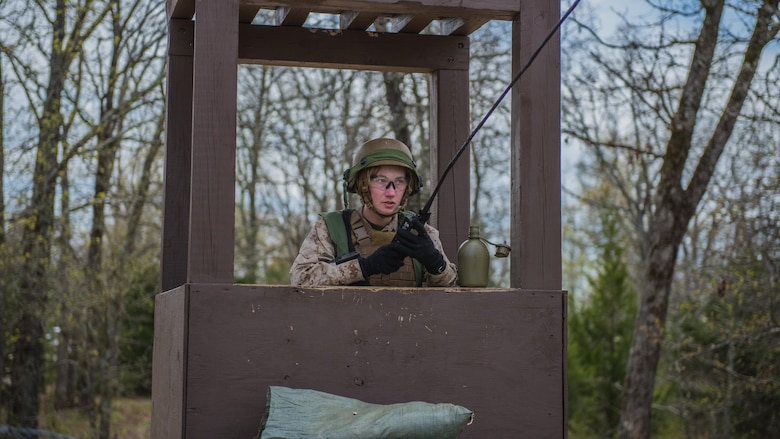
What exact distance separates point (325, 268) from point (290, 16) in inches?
59.2

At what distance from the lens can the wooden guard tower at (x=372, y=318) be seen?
3.57 metres

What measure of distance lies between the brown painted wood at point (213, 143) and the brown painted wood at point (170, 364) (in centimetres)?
17

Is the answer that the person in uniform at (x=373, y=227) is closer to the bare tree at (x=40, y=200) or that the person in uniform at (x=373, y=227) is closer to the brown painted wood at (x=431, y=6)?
the brown painted wood at (x=431, y=6)

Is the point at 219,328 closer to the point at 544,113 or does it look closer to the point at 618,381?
the point at 544,113

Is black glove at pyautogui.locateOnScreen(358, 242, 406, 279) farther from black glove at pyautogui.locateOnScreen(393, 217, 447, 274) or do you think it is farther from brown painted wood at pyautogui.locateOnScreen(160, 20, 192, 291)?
brown painted wood at pyautogui.locateOnScreen(160, 20, 192, 291)

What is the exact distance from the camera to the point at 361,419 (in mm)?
3230

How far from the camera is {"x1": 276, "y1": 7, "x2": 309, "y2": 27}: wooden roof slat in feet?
16.4

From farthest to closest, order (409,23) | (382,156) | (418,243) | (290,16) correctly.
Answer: (409,23), (290,16), (382,156), (418,243)

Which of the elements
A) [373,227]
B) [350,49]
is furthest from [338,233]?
[350,49]

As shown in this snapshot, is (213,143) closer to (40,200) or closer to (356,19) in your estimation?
(356,19)

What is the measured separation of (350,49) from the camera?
532 centimetres

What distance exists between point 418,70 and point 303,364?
2.42 m

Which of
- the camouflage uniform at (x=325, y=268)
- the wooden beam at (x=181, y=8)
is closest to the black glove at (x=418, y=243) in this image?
the camouflage uniform at (x=325, y=268)

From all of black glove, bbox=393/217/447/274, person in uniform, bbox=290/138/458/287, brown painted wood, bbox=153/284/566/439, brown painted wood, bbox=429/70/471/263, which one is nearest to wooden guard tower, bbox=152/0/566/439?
brown painted wood, bbox=153/284/566/439
